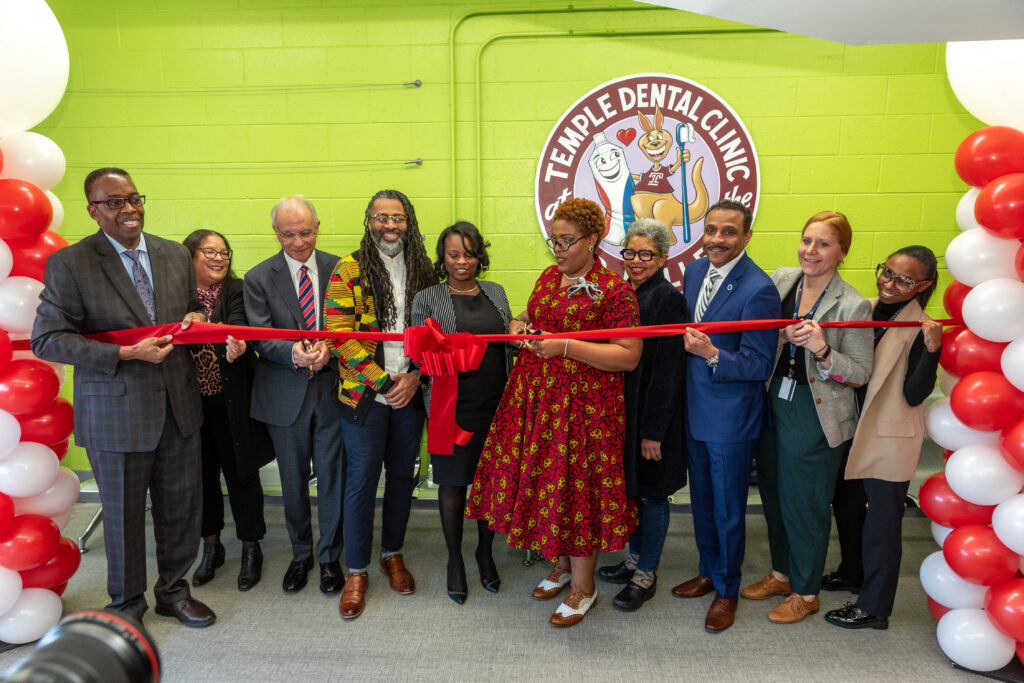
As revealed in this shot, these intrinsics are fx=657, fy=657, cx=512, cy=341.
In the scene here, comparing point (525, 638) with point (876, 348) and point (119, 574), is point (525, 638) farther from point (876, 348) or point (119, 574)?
point (876, 348)

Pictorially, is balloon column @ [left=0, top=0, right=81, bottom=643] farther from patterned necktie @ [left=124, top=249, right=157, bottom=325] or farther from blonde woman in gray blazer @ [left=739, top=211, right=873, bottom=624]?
blonde woman in gray blazer @ [left=739, top=211, right=873, bottom=624]

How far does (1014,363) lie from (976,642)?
3.23 ft

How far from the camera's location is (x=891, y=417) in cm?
241

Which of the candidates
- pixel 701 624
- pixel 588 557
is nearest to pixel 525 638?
pixel 588 557

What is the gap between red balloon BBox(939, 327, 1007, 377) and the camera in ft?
7.29

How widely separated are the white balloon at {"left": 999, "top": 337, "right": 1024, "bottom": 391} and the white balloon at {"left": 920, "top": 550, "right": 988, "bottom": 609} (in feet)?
2.38

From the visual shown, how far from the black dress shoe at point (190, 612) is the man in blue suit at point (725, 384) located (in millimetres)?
1978

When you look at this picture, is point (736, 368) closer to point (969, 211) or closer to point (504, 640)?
point (969, 211)

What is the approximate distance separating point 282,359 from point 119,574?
99 cm

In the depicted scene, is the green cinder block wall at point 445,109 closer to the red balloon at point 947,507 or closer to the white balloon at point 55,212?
the white balloon at point 55,212

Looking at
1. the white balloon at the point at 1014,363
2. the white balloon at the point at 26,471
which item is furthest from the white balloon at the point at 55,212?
the white balloon at the point at 1014,363

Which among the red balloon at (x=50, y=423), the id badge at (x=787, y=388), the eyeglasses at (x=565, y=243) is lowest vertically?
the red balloon at (x=50, y=423)

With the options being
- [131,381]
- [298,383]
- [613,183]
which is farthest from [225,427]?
[613,183]

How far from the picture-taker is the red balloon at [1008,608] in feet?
7.05
